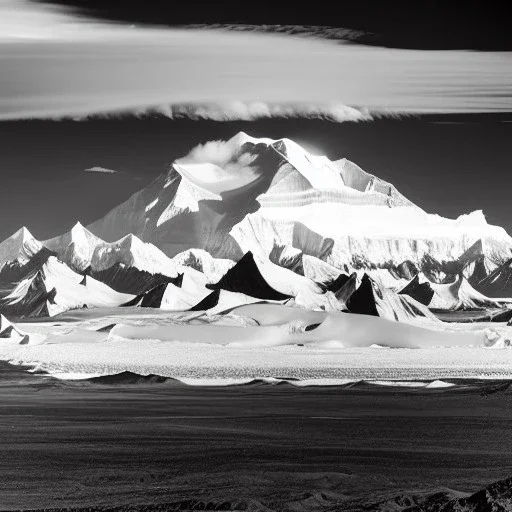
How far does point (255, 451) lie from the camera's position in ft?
83.1

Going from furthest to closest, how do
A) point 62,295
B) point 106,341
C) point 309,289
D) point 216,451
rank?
point 62,295
point 309,289
point 106,341
point 216,451

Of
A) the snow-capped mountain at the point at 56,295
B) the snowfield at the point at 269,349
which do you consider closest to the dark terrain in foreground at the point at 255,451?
the snowfield at the point at 269,349

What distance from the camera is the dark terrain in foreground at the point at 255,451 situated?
18.9 meters

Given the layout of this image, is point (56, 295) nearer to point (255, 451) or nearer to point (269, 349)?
point (269, 349)

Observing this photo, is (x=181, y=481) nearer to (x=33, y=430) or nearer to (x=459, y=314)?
(x=33, y=430)

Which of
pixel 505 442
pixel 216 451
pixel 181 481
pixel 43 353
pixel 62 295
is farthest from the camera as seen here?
pixel 62 295

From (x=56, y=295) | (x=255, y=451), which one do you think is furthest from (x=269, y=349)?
(x=56, y=295)

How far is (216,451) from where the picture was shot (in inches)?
990

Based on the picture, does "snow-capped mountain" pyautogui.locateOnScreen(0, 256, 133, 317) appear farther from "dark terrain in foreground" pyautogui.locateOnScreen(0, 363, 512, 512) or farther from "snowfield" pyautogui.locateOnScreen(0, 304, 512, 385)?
"dark terrain in foreground" pyautogui.locateOnScreen(0, 363, 512, 512)

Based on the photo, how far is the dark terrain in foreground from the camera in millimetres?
18906

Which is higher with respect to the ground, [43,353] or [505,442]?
[43,353]

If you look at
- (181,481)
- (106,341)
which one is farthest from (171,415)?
(106,341)

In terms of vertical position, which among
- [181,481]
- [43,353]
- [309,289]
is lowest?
[181,481]

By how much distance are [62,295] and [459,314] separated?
43787 millimetres
